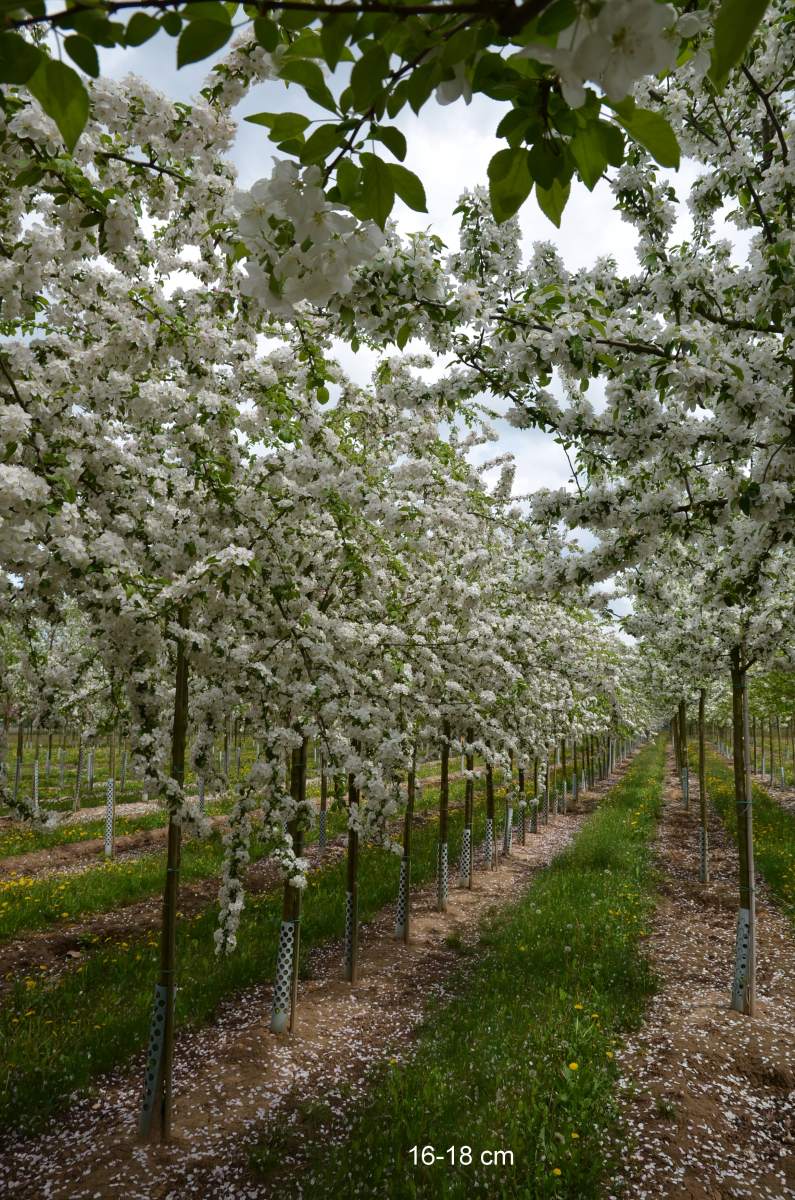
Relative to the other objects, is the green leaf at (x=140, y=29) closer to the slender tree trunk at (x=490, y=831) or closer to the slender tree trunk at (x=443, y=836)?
the slender tree trunk at (x=443, y=836)

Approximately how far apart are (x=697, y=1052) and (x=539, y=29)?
26.7 ft

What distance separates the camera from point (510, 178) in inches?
44.2

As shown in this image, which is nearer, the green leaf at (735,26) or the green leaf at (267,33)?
the green leaf at (735,26)

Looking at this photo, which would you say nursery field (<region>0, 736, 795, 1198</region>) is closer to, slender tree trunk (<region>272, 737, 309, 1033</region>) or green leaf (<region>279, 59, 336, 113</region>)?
slender tree trunk (<region>272, 737, 309, 1033</region>)

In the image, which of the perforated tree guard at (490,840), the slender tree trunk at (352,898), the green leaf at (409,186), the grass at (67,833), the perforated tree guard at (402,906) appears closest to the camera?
the green leaf at (409,186)

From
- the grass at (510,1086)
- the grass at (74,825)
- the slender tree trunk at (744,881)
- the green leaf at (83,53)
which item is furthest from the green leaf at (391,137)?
the grass at (74,825)

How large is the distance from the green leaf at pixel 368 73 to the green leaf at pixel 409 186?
16 centimetres

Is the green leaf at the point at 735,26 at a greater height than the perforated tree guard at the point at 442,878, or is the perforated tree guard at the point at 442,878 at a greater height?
the green leaf at the point at 735,26

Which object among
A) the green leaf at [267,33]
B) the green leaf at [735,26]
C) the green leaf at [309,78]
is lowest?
the green leaf at [735,26]

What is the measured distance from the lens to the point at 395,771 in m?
7.48

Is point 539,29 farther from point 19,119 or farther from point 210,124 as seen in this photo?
point 210,124

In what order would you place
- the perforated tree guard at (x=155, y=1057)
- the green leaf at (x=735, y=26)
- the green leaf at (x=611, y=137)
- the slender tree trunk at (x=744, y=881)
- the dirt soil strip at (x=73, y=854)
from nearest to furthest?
the green leaf at (x=735, y=26)
the green leaf at (x=611, y=137)
the perforated tree guard at (x=155, y=1057)
the slender tree trunk at (x=744, y=881)
the dirt soil strip at (x=73, y=854)

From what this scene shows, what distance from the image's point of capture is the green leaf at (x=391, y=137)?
3.73 feet

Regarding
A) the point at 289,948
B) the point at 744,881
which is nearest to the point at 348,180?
the point at 289,948
